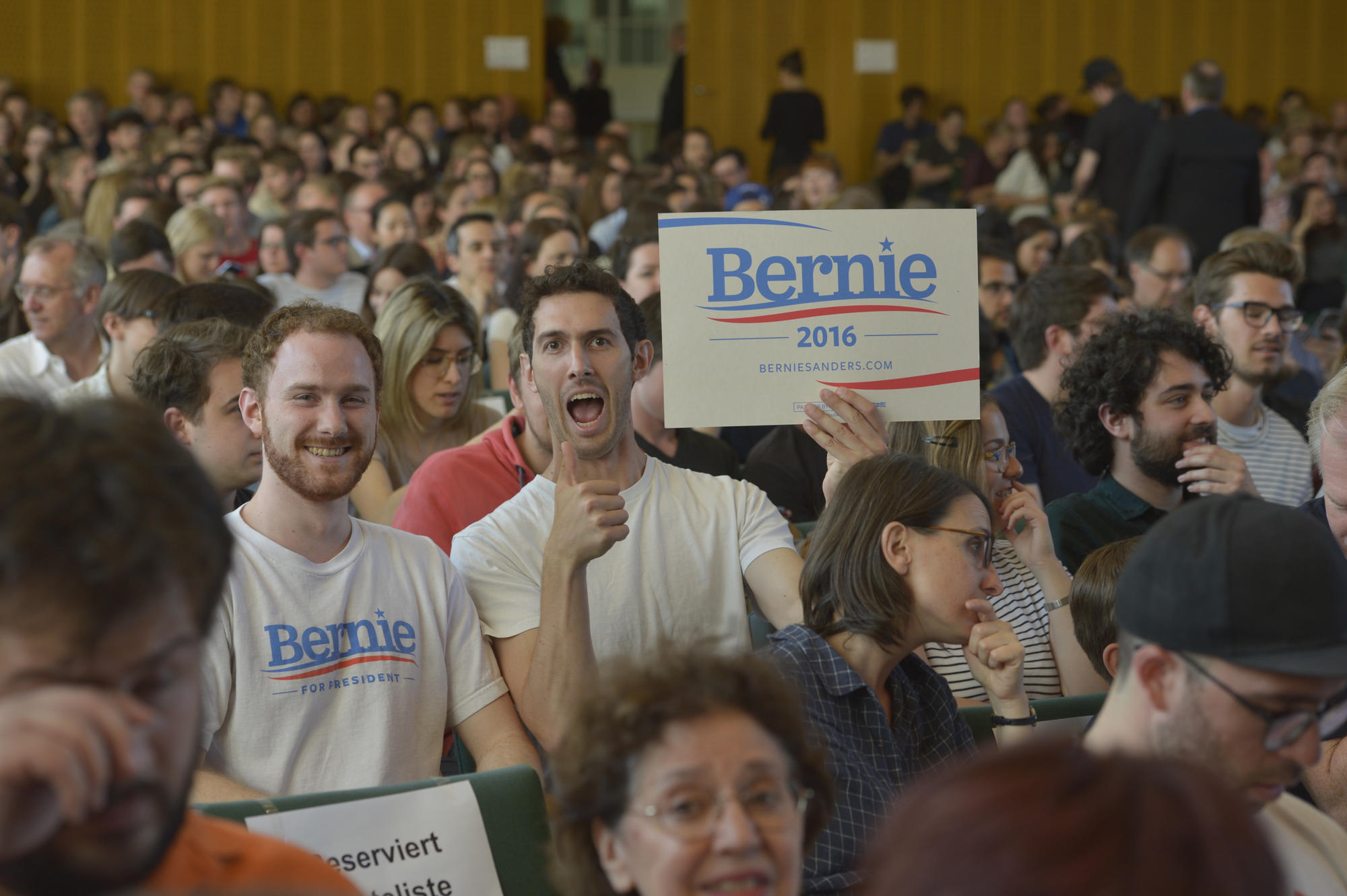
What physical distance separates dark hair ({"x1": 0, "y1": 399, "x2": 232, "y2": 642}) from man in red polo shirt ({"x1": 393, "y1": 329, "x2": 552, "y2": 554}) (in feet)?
6.80

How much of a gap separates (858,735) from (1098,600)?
0.61 m

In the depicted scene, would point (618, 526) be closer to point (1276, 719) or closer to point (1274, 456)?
point (1276, 719)

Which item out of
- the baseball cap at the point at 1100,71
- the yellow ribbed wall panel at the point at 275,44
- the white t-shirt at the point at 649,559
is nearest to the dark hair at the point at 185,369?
the white t-shirt at the point at 649,559

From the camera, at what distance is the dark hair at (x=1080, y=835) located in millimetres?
978

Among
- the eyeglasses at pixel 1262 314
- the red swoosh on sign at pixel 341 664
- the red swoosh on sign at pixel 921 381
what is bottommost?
the red swoosh on sign at pixel 341 664

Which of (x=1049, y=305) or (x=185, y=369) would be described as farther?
(x=1049, y=305)

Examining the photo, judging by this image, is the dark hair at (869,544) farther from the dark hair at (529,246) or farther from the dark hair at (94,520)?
the dark hair at (529,246)

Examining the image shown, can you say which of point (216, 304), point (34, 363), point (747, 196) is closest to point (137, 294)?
point (216, 304)

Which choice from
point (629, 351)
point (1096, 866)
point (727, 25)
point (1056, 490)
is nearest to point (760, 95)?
point (727, 25)

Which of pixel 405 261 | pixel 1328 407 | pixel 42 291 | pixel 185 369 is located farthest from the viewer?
pixel 405 261

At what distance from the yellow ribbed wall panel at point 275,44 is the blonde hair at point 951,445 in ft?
39.5

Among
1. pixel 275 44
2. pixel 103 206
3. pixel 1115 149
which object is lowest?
pixel 103 206

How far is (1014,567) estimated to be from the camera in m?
3.30

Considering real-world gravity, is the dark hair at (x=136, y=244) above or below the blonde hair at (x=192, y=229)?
below
